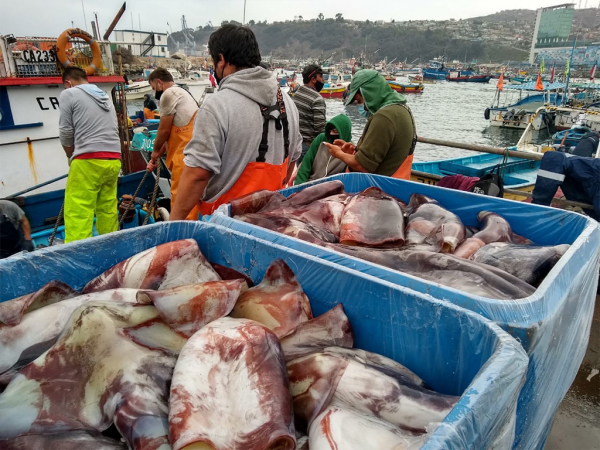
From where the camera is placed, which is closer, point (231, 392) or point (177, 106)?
point (231, 392)

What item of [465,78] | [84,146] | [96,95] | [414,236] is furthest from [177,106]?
[465,78]

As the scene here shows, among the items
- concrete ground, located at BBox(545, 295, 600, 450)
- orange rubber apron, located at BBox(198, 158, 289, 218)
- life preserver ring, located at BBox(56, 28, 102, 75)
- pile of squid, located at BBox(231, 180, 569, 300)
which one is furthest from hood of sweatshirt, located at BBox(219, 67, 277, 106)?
life preserver ring, located at BBox(56, 28, 102, 75)

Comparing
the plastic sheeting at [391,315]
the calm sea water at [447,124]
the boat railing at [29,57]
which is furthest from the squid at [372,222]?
the calm sea water at [447,124]

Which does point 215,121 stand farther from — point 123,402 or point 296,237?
point 123,402

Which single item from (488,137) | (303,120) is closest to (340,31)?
(488,137)

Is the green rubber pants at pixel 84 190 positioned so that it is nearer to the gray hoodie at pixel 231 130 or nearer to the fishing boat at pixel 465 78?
the gray hoodie at pixel 231 130

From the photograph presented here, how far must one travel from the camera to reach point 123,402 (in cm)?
138

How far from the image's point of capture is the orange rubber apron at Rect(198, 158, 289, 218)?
3.29m

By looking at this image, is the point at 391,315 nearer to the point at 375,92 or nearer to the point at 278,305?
the point at 278,305

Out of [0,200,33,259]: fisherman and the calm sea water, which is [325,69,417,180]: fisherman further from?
the calm sea water

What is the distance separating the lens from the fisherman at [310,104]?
6.82 meters

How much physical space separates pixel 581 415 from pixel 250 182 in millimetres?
3096

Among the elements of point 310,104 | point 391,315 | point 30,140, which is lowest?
point 30,140

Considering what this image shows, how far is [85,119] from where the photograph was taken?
18.6 feet
